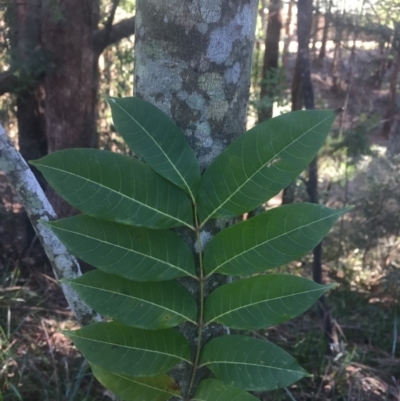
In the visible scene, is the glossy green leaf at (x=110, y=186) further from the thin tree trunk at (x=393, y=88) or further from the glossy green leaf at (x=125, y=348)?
the thin tree trunk at (x=393, y=88)

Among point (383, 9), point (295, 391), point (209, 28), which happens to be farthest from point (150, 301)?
point (383, 9)

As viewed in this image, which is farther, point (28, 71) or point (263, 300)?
point (28, 71)

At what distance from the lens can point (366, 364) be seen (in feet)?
11.1

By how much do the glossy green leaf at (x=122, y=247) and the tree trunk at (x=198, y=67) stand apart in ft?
0.30

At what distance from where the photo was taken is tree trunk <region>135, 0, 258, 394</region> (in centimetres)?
108

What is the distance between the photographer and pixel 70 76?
410 centimetres

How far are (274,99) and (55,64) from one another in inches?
73.5

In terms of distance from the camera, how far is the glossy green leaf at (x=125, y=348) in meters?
1.02

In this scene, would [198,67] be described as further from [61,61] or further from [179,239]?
[61,61]

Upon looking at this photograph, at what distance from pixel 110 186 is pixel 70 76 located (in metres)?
3.37

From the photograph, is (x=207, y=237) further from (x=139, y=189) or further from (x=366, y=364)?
(x=366, y=364)

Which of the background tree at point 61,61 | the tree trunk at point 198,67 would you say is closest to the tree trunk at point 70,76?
the background tree at point 61,61

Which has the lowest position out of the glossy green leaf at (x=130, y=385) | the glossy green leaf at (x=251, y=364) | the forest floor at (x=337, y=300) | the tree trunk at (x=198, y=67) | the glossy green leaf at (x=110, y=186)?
the forest floor at (x=337, y=300)

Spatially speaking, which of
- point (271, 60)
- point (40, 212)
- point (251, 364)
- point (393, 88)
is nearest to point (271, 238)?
point (251, 364)
